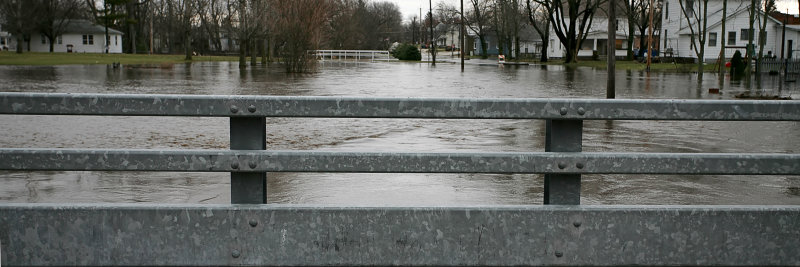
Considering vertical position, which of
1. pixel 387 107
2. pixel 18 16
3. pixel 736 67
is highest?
pixel 18 16

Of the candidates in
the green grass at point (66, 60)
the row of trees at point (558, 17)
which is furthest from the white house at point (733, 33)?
the green grass at point (66, 60)

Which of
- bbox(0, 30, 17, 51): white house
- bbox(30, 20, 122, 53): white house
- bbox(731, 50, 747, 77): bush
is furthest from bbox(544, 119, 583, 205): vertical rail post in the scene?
bbox(0, 30, 17, 51): white house

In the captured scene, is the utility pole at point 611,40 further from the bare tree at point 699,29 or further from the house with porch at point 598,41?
the house with porch at point 598,41

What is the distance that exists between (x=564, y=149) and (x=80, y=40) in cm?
10226

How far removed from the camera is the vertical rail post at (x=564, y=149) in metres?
3.78

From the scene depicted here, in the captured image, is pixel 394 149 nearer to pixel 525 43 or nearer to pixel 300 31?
pixel 300 31

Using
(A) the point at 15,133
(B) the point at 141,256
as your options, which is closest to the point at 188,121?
(A) the point at 15,133

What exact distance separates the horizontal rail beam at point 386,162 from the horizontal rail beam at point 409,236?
0.62ft

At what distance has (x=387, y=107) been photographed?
3.72 metres

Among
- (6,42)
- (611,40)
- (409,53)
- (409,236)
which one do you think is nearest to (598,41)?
(409,53)

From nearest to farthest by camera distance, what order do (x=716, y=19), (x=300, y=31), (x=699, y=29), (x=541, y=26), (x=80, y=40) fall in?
(x=300, y=31), (x=699, y=29), (x=716, y=19), (x=80, y=40), (x=541, y=26)

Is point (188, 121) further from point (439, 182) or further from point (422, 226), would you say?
point (422, 226)

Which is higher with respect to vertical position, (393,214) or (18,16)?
(18,16)

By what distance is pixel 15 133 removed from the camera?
488 inches
